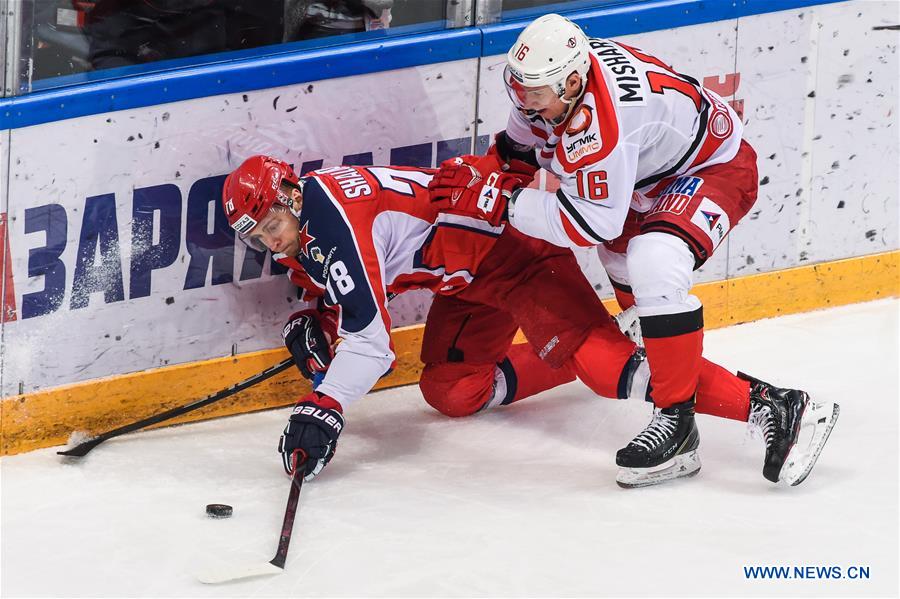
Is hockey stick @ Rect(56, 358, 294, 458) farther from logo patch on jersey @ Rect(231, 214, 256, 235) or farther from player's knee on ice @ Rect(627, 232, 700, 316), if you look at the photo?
player's knee on ice @ Rect(627, 232, 700, 316)

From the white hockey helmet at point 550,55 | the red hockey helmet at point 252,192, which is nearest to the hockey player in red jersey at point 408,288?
the red hockey helmet at point 252,192

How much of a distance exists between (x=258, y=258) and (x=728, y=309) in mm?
1708

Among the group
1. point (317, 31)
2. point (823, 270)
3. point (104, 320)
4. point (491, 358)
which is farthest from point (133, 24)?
point (823, 270)

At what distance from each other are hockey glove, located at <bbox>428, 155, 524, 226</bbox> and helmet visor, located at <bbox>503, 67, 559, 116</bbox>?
21cm

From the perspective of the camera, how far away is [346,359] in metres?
3.57

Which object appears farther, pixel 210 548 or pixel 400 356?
pixel 400 356

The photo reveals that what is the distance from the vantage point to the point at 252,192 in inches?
140

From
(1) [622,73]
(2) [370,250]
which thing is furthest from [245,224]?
(1) [622,73]

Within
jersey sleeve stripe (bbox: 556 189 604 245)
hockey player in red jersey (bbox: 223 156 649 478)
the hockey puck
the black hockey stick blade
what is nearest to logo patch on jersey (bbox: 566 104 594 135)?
jersey sleeve stripe (bbox: 556 189 604 245)

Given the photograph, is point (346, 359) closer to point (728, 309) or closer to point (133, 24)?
point (133, 24)

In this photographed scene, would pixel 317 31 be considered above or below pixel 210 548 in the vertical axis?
above

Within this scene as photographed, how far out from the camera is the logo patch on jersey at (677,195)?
11.8 feet

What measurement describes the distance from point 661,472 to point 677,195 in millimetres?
733

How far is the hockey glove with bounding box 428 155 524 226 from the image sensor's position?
11.8 ft
